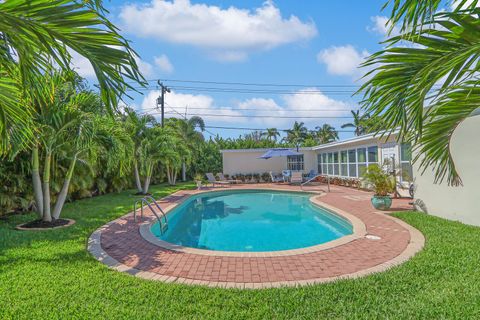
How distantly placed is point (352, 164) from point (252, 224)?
11.0 meters

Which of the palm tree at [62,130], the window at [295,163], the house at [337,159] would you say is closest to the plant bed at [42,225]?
the palm tree at [62,130]

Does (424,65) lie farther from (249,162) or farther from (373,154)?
(249,162)

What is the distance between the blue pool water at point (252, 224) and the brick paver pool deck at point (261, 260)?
178 centimetres

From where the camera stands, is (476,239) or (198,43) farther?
(198,43)

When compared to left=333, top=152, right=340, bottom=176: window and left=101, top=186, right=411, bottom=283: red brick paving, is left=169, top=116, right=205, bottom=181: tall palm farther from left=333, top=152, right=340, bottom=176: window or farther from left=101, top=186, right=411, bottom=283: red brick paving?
left=101, top=186, right=411, bottom=283: red brick paving

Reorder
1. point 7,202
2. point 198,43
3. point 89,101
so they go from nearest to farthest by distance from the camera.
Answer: point 89,101, point 7,202, point 198,43

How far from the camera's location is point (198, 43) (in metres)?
18.2

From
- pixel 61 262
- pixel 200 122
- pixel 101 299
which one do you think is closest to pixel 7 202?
pixel 61 262

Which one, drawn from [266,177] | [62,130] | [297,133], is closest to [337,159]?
[266,177]

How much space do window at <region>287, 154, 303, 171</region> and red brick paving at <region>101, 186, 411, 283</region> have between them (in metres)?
20.0

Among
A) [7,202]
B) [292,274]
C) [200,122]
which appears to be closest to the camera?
[292,274]

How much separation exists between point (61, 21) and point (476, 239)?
7.71 m

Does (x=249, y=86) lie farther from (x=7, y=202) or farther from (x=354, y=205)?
(x=7, y=202)

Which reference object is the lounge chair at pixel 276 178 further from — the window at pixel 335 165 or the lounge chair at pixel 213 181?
the window at pixel 335 165
